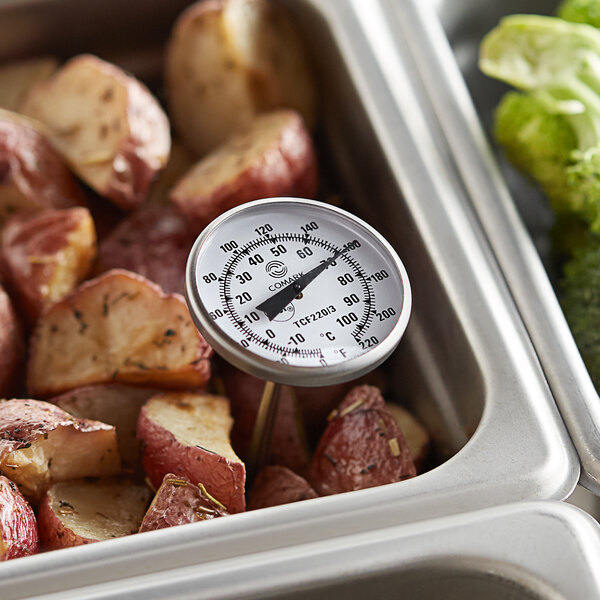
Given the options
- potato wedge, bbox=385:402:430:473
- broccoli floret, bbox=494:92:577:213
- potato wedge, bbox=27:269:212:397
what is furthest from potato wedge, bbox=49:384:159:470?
broccoli floret, bbox=494:92:577:213

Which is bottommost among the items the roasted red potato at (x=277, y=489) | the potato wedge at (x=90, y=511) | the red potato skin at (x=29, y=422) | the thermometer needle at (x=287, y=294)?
the roasted red potato at (x=277, y=489)

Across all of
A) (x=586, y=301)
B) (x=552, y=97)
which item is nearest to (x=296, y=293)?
(x=586, y=301)

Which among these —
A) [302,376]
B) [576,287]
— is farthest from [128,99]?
[576,287]

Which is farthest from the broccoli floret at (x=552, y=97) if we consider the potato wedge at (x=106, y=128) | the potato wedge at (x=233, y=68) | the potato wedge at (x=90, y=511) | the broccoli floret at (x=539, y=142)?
the potato wedge at (x=90, y=511)

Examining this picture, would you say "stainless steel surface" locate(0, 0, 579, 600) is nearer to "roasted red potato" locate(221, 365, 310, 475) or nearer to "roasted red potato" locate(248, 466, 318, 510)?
"roasted red potato" locate(248, 466, 318, 510)

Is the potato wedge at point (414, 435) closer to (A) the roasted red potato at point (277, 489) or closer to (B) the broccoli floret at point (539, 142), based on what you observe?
(A) the roasted red potato at point (277, 489)
